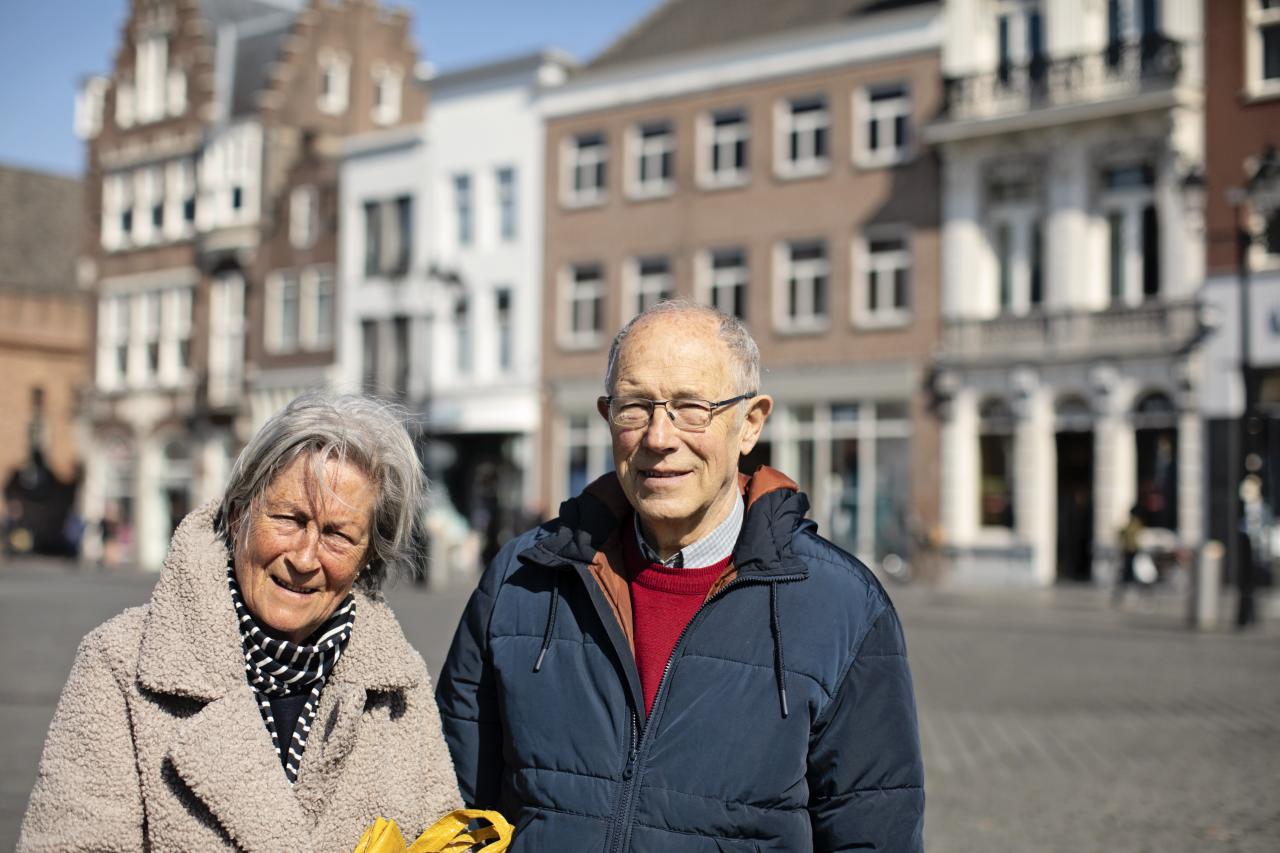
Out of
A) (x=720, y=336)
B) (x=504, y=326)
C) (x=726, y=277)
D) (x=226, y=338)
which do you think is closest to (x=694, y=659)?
(x=720, y=336)

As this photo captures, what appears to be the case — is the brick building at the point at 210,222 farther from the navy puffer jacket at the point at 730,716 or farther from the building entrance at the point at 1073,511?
the navy puffer jacket at the point at 730,716

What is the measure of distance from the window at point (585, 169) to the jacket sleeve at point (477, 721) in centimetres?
3413

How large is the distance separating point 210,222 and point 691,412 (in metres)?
45.7

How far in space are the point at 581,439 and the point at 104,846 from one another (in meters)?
34.3

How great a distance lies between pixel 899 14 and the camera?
32.1 m

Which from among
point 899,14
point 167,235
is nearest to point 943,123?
point 899,14

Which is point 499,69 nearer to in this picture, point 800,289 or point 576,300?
point 576,300

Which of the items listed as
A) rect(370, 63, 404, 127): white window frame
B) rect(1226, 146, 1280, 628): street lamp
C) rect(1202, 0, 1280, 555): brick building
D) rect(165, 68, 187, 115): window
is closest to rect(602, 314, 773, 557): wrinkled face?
rect(1226, 146, 1280, 628): street lamp

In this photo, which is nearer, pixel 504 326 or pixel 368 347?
pixel 504 326

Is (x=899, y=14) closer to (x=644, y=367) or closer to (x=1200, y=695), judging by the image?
(x=1200, y=695)

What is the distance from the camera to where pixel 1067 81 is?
96.7ft

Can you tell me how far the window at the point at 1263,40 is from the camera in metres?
27.9

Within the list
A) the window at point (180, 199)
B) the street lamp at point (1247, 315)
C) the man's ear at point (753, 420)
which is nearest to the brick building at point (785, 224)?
the street lamp at point (1247, 315)

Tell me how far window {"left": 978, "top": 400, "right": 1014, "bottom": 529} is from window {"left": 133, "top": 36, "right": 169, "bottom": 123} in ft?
98.3
